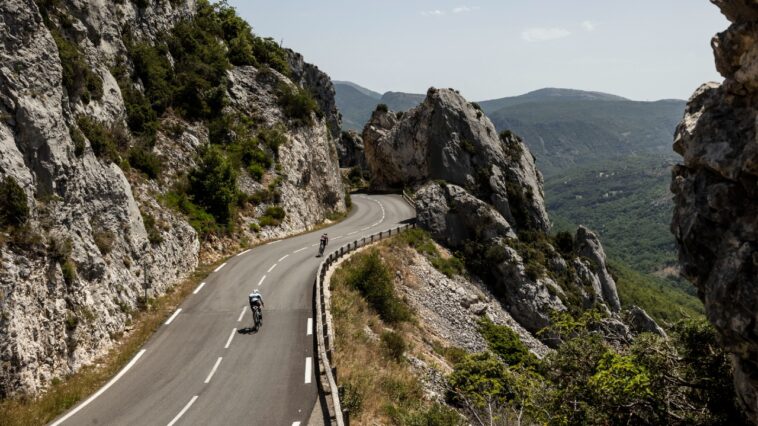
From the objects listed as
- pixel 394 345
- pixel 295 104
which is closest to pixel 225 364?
pixel 394 345

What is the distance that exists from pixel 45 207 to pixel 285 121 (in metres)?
32.6

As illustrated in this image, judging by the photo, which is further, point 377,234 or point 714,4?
point 377,234

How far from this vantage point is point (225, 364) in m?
19.4

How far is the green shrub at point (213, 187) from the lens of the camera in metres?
35.5

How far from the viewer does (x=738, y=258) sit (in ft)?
51.1

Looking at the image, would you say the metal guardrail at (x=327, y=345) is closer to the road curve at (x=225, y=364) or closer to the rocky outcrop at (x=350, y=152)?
the road curve at (x=225, y=364)

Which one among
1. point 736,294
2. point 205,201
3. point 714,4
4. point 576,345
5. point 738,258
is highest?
point 714,4

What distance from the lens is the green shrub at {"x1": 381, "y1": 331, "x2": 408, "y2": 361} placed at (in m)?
25.3

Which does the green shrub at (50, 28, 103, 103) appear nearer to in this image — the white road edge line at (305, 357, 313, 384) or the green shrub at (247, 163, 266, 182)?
the green shrub at (247, 163, 266, 182)

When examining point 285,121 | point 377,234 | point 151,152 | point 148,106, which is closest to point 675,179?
point 377,234

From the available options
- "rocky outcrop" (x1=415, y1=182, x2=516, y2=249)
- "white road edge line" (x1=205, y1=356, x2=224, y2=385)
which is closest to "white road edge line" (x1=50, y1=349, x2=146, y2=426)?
"white road edge line" (x1=205, y1=356, x2=224, y2=385)

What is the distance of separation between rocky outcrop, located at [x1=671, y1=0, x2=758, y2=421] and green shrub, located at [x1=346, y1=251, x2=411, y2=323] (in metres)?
16.9

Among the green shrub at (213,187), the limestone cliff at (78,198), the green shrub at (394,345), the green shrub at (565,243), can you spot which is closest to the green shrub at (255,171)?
the limestone cliff at (78,198)

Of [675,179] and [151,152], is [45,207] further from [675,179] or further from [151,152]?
[675,179]
